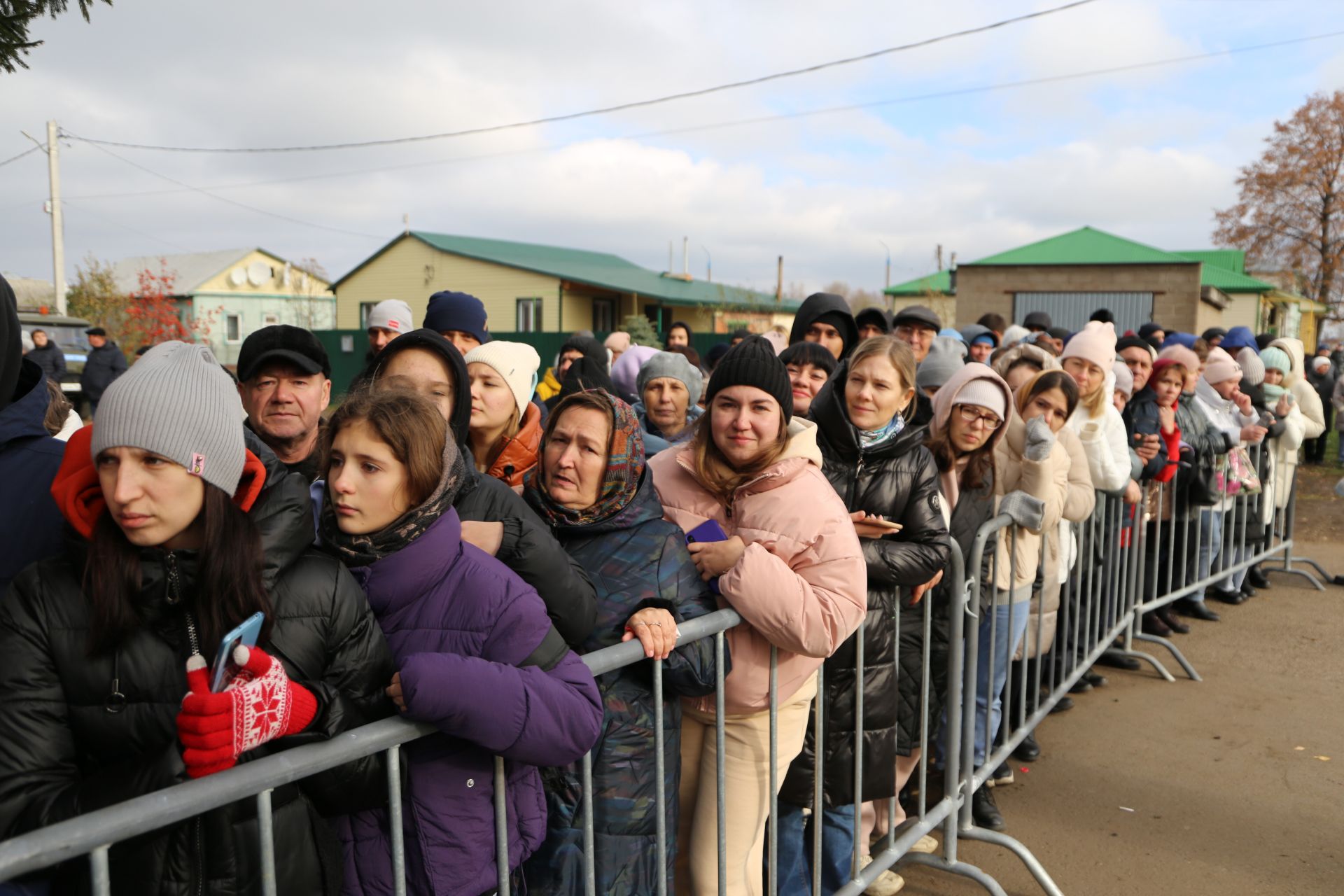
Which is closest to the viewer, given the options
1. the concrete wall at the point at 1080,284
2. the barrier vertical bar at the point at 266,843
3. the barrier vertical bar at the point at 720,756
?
the barrier vertical bar at the point at 266,843

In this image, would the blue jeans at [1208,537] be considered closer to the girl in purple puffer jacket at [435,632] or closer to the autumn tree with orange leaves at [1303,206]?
the girl in purple puffer jacket at [435,632]

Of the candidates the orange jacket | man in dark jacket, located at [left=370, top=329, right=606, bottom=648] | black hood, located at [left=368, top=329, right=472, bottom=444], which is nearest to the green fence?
the orange jacket

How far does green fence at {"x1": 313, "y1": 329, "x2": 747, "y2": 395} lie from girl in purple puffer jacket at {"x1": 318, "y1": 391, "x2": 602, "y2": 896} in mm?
24955

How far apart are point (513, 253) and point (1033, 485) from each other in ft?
123

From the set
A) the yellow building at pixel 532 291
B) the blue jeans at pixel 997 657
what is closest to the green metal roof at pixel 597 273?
the yellow building at pixel 532 291

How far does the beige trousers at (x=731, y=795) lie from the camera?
2844 mm

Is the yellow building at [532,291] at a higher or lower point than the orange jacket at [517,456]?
higher

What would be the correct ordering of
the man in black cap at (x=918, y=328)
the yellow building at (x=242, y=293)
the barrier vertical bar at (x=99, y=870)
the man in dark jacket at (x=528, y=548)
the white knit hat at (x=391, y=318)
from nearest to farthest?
the barrier vertical bar at (x=99, y=870) < the man in dark jacket at (x=528, y=548) < the white knit hat at (x=391, y=318) < the man in black cap at (x=918, y=328) < the yellow building at (x=242, y=293)

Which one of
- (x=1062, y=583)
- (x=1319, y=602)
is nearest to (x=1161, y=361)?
(x=1062, y=583)

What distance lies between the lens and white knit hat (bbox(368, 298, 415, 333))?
492 cm

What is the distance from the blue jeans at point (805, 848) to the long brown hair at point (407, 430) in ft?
6.03

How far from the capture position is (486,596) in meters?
2.06

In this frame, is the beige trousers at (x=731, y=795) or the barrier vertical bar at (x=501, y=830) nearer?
the barrier vertical bar at (x=501, y=830)

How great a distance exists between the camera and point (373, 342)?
5.20 meters
